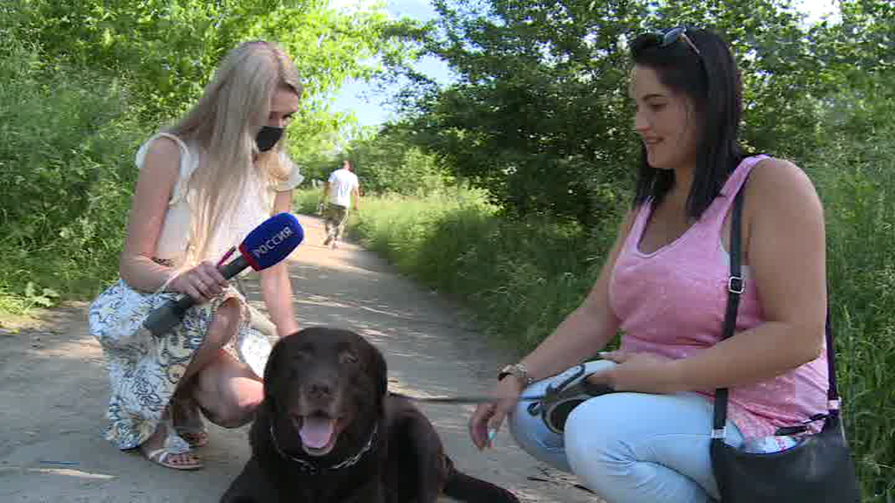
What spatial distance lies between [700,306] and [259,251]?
159 centimetres

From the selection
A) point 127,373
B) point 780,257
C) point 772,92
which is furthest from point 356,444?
point 772,92

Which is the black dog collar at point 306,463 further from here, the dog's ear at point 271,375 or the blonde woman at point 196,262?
the blonde woman at point 196,262

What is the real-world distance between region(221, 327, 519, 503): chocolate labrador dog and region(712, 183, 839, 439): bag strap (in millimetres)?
1287

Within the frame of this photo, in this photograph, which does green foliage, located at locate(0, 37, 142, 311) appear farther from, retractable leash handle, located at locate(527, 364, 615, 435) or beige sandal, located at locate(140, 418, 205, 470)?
retractable leash handle, located at locate(527, 364, 615, 435)

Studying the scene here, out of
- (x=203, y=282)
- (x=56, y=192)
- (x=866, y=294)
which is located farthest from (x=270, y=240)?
(x=56, y=192)

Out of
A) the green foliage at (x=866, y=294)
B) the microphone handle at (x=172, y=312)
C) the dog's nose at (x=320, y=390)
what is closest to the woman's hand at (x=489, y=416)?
the dog's nose at (x=320, y=390)

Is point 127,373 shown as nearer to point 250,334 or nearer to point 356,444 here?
point 250,334

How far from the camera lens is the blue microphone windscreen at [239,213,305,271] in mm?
3084

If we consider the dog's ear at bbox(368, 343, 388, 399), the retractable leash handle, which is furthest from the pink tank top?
the dog's ear at bbox(368, 343, 388, 399)

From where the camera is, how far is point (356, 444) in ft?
10.4

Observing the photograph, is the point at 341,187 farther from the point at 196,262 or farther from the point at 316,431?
the point at 316,431

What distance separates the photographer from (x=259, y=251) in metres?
3.11

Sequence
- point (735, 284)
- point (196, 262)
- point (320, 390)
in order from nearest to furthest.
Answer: point (735, 284)
point (320, 390)
point (196, 262)

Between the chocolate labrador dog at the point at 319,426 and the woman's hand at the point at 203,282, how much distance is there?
347 millimetres
